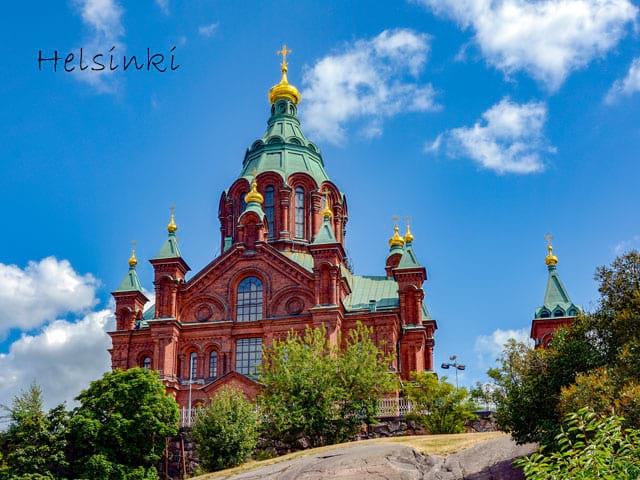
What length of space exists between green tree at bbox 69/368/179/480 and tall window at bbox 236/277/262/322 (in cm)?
1266

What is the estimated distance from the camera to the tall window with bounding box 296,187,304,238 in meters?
60.6

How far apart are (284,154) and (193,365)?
17.8 m

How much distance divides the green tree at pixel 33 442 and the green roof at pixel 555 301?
33865 millimetres

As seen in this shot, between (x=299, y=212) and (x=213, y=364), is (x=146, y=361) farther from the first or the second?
(x=299, y=212)

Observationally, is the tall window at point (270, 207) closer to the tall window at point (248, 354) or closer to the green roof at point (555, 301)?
the tall window at point (248, 354)

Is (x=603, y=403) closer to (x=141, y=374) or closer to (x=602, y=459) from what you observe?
(x=602, y=459)

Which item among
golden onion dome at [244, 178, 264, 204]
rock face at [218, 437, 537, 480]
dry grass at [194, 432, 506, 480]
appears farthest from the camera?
golden onion dome at [244, 178, 264, 204]

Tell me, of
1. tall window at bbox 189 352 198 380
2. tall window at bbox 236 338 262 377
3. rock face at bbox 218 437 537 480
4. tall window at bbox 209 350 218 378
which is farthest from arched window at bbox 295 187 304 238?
rock face at bbox 218 437 537 480

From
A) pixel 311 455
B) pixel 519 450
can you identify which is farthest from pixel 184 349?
pixel 519 450

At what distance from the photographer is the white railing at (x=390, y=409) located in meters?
43.4

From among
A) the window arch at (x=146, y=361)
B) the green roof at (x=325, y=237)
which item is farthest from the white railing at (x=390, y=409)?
the green roof at (x=325, y=237)

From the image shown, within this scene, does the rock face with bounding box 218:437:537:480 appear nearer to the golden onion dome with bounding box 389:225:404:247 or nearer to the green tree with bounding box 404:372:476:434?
the green tree with bounding box 404:372:476:434

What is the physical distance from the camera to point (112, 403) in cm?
4041

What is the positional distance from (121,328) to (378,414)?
828 inches
